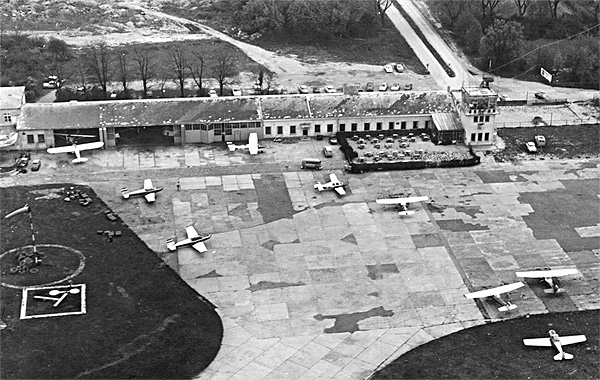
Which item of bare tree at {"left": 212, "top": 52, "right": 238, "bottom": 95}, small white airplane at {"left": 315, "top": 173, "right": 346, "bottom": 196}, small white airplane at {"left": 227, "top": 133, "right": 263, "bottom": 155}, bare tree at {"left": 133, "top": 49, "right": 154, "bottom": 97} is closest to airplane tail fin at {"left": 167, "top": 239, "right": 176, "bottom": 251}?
small white airplane at {"left": 315, "top": 173, "right": 346, "bottom": 196}

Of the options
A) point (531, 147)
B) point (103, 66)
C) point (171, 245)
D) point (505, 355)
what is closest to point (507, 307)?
point (505, 355)

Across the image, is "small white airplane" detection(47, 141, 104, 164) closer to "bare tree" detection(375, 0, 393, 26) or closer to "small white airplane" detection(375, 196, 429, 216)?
"small white airplane" detection(375, 196, 429, 216)

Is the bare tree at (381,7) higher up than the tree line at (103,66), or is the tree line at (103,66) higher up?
the bare tree at (381,7)

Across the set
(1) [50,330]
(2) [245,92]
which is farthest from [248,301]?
(2) [245,92]

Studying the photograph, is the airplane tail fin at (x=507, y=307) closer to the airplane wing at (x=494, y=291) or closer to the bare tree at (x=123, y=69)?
the airplane wing at (x=494, y=291)

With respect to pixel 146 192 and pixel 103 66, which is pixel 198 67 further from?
pixel 146 192

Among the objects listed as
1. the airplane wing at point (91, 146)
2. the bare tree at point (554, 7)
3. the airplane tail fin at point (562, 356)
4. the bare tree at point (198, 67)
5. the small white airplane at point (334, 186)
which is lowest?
the airplane tail fin at point (562, 356)

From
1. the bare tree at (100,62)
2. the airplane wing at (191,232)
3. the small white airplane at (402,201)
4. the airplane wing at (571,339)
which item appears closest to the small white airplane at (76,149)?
the bare tree at (100,62)
